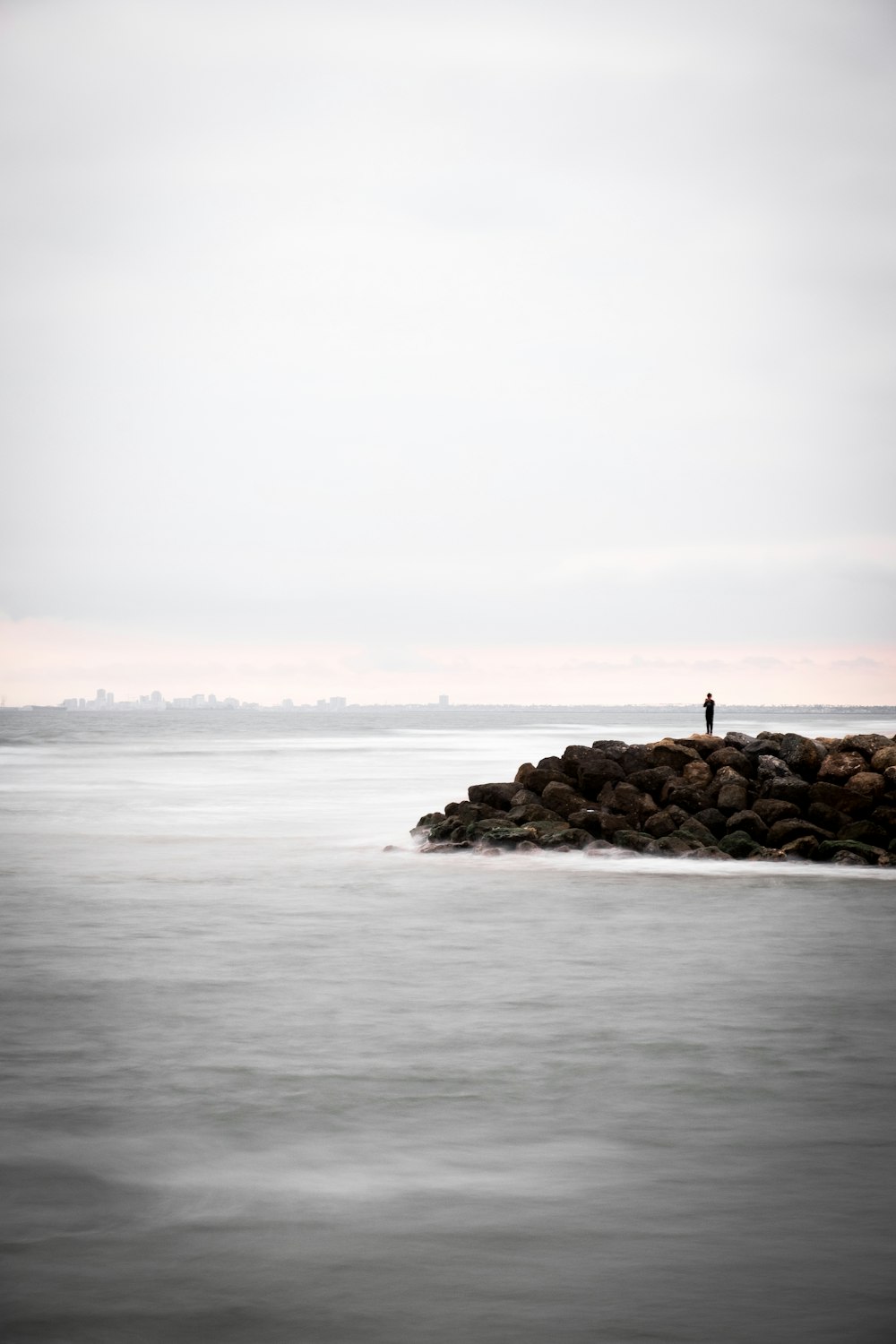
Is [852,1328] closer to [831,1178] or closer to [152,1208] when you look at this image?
[831,1178]

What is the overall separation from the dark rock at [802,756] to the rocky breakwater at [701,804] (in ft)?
0.07

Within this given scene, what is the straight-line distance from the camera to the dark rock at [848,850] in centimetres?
1853

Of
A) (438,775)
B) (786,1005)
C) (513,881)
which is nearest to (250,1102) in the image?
(786,1005)

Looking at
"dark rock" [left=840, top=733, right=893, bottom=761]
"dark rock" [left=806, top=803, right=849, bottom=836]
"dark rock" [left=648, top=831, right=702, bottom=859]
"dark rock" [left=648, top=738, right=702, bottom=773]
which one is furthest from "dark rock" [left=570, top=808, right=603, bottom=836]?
"dark rock" [left=840, top=733, right=893, bottom=761]

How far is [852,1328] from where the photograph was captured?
4.77 metres

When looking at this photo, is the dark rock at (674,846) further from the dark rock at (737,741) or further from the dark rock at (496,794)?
the dark rock at (737,741)

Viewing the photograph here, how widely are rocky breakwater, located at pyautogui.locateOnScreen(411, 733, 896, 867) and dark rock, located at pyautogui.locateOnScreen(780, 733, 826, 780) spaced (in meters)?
0.02

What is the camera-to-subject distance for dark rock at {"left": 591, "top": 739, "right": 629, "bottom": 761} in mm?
22672

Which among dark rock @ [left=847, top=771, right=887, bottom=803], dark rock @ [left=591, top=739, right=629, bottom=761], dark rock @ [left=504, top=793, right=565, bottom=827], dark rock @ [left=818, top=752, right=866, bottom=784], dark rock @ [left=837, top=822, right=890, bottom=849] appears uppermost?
dark rock @ [left=591, top=739, right=629, bottom=761]

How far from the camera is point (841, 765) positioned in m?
21.3

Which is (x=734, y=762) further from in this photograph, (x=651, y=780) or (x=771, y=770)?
(x=651, y=780)

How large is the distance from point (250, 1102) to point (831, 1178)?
3195mm

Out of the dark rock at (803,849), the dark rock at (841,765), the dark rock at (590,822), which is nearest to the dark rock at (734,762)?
the dark rock at (841,765)

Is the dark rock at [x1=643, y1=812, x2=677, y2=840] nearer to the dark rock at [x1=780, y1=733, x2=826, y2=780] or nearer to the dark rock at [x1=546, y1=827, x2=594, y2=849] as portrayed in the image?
the dark rock at [x1=546, y1=827, x2=594, y2=849]
